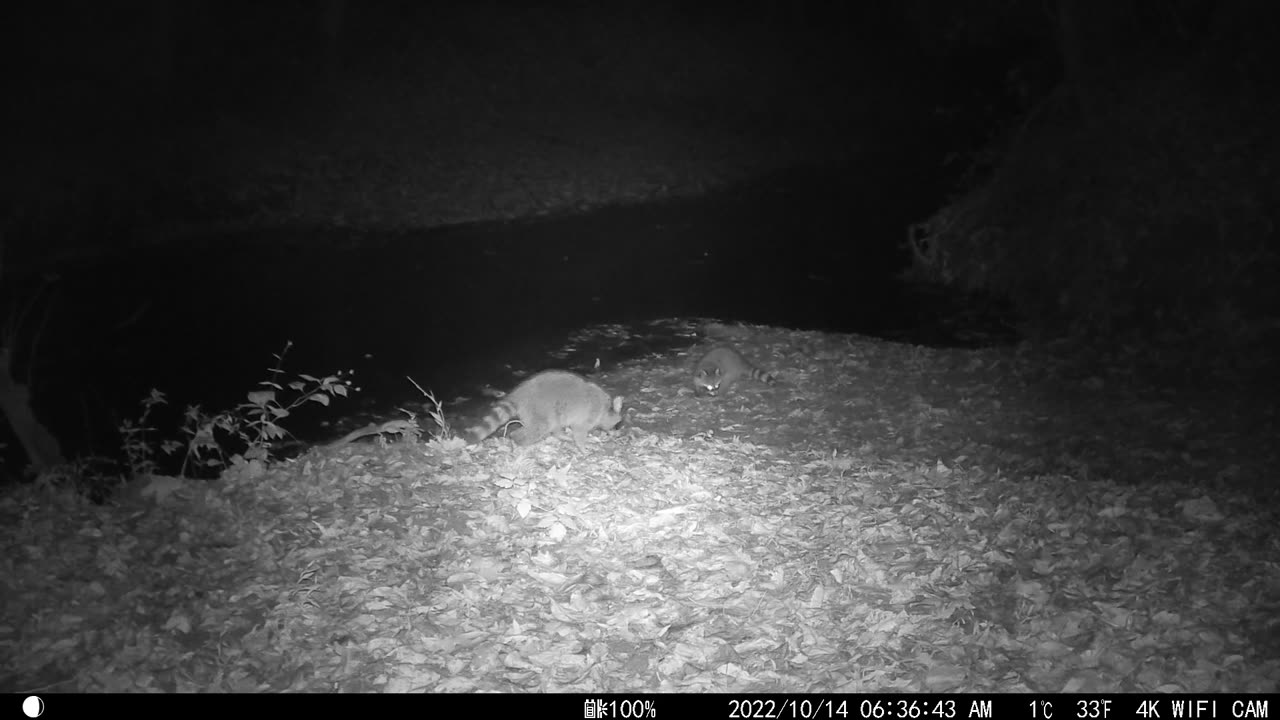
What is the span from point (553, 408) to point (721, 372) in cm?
307

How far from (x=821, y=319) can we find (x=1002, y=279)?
319 centimetres

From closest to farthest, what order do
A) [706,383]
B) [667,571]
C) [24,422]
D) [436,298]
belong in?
[667,571]
[24,422]
[706,383]
[436,298]

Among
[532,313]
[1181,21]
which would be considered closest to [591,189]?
[532,313]

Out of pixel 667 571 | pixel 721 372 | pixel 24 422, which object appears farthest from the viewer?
pixel 721 372

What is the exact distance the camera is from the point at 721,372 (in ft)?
33.6

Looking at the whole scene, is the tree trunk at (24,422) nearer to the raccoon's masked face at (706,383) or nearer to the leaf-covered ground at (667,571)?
the leaf-covered ground at (667,571)

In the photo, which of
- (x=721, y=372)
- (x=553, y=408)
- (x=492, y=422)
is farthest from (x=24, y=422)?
(x=721, y=372)

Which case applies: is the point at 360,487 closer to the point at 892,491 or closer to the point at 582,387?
the point at 582,387

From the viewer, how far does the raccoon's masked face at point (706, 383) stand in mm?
10094

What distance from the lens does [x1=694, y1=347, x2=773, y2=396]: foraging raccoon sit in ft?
33.2

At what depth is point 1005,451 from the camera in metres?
7.87
